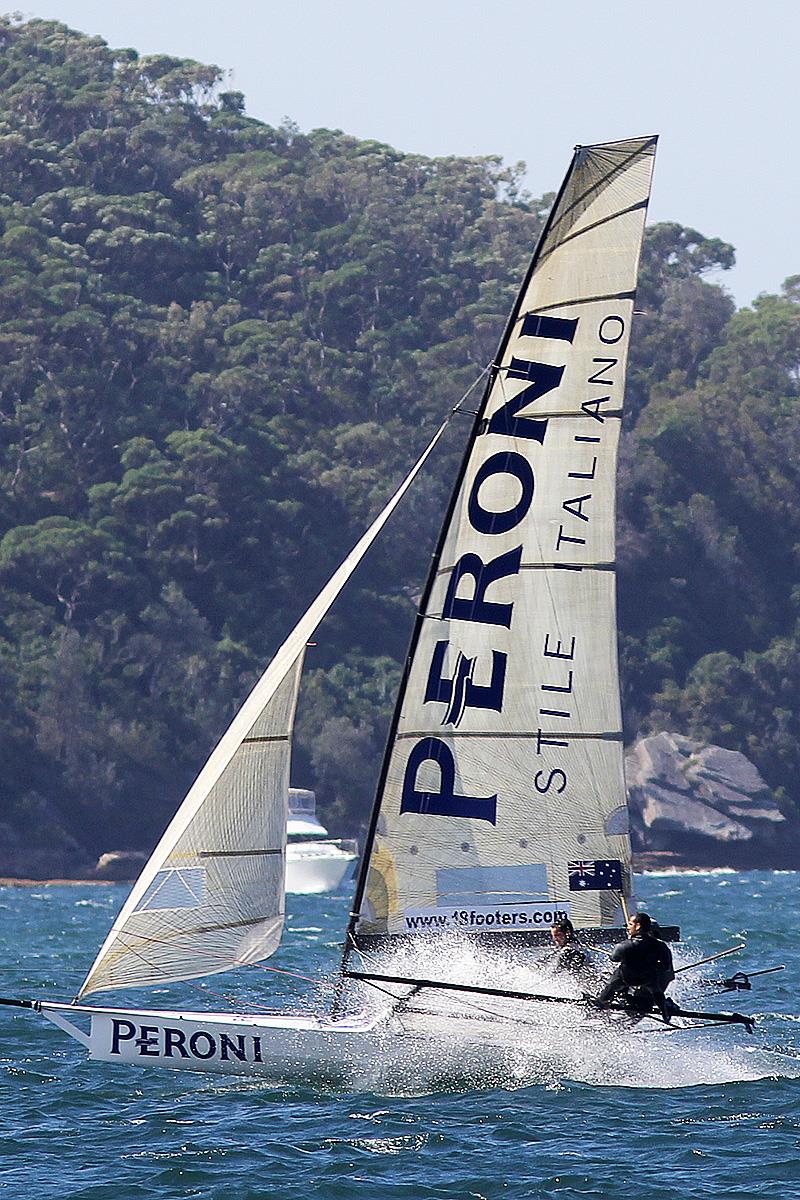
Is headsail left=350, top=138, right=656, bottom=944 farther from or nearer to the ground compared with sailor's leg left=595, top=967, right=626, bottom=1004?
farther from the ground

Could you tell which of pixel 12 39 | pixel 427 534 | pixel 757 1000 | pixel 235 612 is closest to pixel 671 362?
pixel 427 534

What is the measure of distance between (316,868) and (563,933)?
42856mm

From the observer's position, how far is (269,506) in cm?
8281

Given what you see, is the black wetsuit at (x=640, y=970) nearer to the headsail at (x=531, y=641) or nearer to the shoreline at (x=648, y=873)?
the headsail at (x=531, y=641)

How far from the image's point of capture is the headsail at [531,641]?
16781 millimetres

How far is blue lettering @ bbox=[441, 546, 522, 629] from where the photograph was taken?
17.0 meters

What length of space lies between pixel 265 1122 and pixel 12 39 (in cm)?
10351

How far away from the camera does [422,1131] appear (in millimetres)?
14695

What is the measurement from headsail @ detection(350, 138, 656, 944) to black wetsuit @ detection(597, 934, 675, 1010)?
1353mm

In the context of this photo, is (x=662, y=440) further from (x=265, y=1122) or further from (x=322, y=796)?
(x=265, y=1122)

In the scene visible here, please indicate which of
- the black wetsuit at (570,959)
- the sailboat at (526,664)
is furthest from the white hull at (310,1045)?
the black wetsuit at (570,959)

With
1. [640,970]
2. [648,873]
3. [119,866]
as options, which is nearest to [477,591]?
[640,970]

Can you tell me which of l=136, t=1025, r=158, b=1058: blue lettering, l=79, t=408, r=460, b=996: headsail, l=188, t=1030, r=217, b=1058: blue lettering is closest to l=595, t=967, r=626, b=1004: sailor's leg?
l=79, t=408, r=460, b=996: headsail

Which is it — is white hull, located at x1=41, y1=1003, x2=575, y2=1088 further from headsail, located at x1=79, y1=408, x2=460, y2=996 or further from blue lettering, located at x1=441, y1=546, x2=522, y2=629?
blue lettering, located at x1=441, y1=546, x2=522, y2=629
